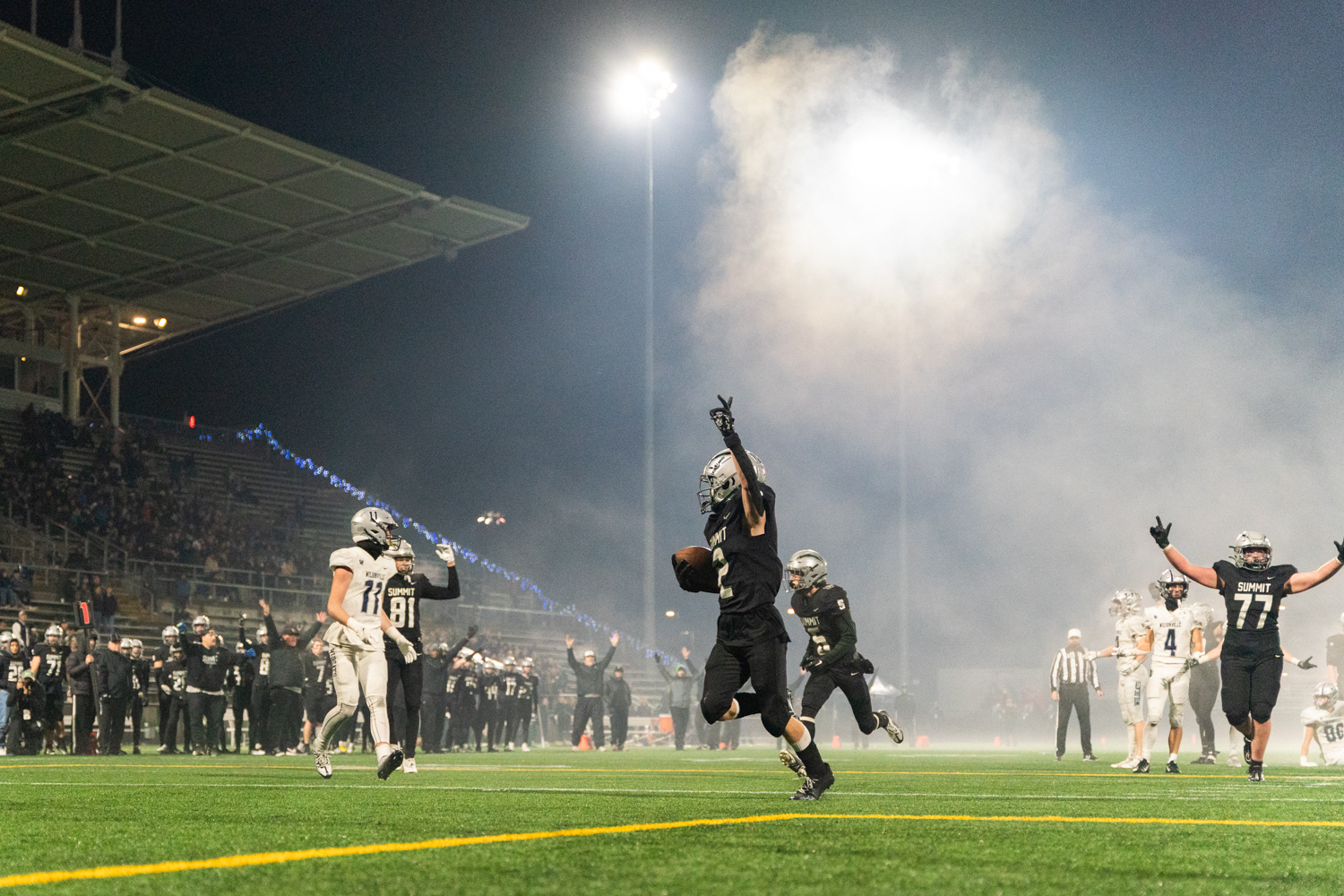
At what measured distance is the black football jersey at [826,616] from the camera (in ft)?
39.9

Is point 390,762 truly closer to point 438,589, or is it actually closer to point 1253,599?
point 438,589

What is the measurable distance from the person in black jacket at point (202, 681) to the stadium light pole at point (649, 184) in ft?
66.9

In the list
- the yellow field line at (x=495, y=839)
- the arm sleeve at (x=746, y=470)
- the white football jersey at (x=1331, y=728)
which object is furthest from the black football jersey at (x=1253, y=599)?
the white football jersey at (x=1331, y=728)

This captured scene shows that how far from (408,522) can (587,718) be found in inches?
833

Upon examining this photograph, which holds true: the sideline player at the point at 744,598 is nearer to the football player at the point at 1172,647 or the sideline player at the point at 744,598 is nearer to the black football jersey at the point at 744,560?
the black football jersey at the point at 744,560

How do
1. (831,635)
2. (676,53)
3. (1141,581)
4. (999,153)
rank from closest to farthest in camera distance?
(831,635), (676,53), (999,153), (1141,581)

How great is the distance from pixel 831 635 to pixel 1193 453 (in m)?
34.7

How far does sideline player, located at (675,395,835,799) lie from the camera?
25.7ft

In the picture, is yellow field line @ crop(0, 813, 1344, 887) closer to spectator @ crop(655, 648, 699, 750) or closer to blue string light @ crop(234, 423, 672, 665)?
spectator @ crop(655, 648, 699, 750)

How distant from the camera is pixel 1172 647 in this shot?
14688 mm

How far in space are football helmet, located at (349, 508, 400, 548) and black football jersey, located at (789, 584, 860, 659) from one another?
3620mm

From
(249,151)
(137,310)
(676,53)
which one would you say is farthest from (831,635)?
(137,310)

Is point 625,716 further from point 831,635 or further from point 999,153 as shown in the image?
point 999,153

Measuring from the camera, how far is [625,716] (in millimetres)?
29531
